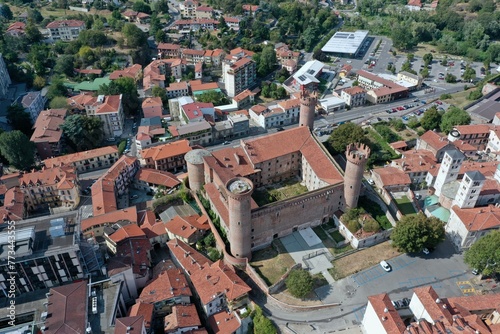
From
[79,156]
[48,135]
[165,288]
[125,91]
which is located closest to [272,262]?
[165,288]

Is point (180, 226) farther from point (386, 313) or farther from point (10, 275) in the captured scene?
point (386, 313)

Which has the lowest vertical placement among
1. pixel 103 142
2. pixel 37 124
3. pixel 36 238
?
pixel 103 142

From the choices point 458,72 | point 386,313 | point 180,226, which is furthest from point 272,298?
point 458,72

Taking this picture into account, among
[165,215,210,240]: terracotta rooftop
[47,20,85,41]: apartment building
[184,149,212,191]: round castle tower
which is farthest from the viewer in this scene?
[47,20,85,41]: apartment building

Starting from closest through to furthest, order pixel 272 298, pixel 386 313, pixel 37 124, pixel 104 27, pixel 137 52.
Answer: pixel 386 313, pixel 272 298, pixel 37 124, pixel 137 52, pixel 104 27

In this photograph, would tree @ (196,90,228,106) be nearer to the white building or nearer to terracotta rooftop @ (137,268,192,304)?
the white building

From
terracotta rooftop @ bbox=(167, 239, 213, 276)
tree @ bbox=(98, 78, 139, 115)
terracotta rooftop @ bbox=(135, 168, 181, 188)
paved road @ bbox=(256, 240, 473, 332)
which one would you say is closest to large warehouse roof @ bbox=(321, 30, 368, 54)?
tree @ bbox=(98, 78, 139, 115)

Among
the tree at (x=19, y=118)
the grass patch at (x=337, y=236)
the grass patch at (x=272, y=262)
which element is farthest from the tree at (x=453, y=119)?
the tree at (x=19, y=118)
